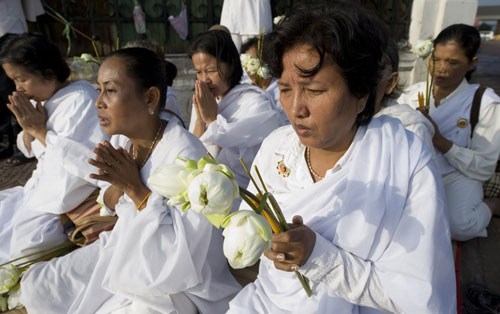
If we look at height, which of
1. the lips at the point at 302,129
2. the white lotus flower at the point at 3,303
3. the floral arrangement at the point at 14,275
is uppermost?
the lips at the point at 302,129

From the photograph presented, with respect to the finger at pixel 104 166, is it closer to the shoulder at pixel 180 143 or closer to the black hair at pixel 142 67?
the shoulder at pixel 180 143

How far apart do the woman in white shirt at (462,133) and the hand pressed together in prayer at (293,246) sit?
7.22 ft

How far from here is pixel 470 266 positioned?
2.71 meters

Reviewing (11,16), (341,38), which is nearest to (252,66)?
(341,38)

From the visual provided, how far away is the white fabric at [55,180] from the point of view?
2.45 m

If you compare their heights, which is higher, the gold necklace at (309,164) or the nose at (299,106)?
the nose at (299,106)

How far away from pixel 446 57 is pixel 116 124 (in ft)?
8.78

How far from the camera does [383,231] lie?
127cm

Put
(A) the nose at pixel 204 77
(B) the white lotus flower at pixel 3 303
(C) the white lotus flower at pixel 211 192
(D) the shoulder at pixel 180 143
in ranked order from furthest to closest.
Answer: (A) the nose at pixel 204 77 < (B) the white lotus flower at pixel 3 303 < (D) the shoulder at pixel 180 143 < (C) the white lotus flower at pixel 211 192

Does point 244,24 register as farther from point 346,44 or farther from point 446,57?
point 346,44

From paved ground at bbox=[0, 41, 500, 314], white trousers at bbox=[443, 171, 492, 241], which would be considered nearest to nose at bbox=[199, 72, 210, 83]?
white trousers at bbox=[443, 171, 492, 241]

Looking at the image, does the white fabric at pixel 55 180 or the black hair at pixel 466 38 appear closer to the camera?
the white fabric at pixel 55 180

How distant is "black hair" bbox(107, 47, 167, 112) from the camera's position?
2.06m

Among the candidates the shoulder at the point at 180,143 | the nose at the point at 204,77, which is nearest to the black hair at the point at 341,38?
the shoulder at the point at 180,143
